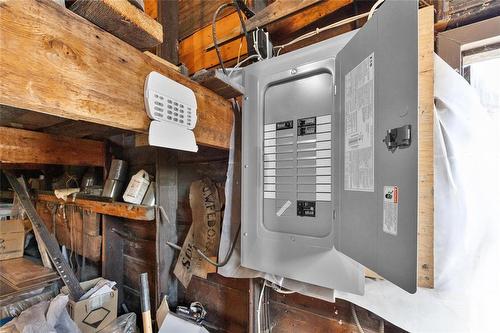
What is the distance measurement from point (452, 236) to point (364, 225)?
332mm

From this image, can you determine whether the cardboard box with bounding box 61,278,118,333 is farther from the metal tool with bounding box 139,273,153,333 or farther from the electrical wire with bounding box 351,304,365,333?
the electrical wire with bounding box 351,304,365,333

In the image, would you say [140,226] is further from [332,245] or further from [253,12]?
[253,12]

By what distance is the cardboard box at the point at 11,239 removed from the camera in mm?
1862

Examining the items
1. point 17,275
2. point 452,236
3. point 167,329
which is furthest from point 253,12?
point 17,275

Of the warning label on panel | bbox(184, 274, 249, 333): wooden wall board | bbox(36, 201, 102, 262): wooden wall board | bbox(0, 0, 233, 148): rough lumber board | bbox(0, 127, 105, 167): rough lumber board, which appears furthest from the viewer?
bbox(36, 201, 102, 262): wooden wall board

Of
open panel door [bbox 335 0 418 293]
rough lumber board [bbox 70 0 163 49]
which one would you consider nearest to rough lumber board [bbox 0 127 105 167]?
rough lumber board [bbox 70 0 163 49]

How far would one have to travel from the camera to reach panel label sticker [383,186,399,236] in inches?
16.1

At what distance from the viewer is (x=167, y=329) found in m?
0.99

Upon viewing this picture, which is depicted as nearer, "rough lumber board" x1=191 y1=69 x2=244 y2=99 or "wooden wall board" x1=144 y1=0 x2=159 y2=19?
"rough lumber board" x1=191 y1=69 x2=244 y2=99

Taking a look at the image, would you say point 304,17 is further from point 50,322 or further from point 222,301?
point 50,322

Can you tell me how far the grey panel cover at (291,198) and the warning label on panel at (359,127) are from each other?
0.30 ft

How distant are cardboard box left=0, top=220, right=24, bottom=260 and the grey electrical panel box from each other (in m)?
2.30

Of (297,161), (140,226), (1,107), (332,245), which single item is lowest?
(140,226)

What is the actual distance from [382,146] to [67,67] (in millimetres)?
657
